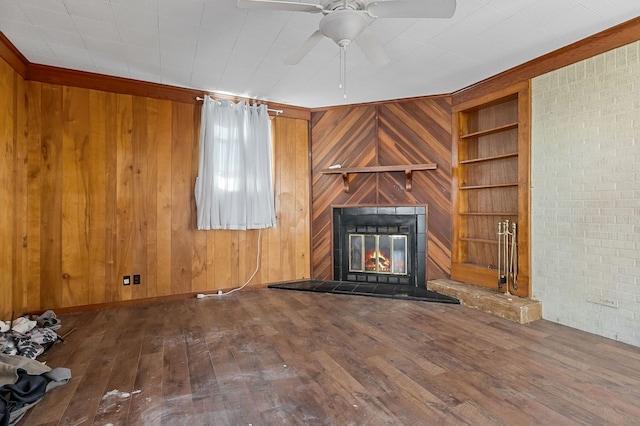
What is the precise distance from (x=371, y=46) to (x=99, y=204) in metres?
3.25

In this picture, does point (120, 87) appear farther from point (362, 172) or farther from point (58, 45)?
point (362, 172)

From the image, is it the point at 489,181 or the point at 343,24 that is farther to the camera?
the point at 489,181

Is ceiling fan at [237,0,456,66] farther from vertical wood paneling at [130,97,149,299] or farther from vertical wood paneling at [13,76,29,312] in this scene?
vertical wood paneling at [13,76,29,312]

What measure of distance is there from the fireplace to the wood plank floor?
103 cm

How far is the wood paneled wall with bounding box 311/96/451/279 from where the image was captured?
424cm

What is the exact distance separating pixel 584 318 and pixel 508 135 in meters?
2.00

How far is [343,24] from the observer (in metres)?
1.99

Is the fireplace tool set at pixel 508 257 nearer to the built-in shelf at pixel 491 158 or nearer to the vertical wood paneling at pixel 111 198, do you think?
the built-in shelf at pixel 491 158

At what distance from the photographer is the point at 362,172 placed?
451 centimetres

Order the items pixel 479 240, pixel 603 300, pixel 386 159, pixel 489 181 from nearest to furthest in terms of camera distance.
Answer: pixel 603 300 → pixel 479 240 → pixel 489 181 → pixel 386 159

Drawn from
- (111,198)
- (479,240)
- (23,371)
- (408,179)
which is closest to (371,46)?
(408,179)

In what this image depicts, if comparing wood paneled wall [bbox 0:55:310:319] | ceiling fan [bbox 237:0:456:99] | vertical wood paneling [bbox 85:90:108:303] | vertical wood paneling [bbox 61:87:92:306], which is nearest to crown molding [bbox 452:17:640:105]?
ceiling fan [bbox 237:0:456:99]

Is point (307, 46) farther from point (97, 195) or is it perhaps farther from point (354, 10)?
point (97, 195)

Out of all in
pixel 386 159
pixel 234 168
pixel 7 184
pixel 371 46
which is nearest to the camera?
pixel 371 46
